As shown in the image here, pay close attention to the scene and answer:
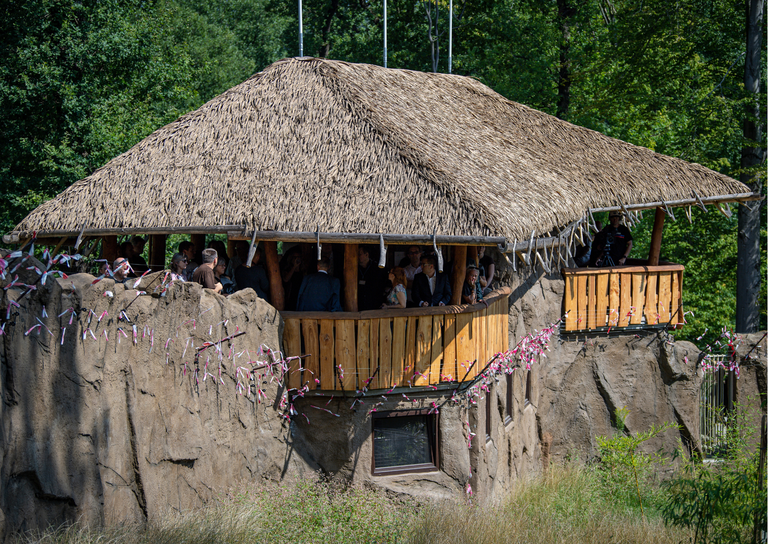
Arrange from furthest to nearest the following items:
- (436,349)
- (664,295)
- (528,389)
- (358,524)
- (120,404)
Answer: (664,295)
(528,389)
(436,349)
(358,524)
(120,404)

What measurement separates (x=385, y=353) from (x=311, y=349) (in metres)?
0.97

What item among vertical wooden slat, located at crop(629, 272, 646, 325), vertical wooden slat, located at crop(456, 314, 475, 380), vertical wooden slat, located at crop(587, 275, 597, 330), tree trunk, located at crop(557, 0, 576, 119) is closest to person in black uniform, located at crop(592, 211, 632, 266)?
vertical wooden slat, located at crop(629, 272, 646, 325)

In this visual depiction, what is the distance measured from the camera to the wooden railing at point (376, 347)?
409 inches

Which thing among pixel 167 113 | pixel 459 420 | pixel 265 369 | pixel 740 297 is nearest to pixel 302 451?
pixel 265 369

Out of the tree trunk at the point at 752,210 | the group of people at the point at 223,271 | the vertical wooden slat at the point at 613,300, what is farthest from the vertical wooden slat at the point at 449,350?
the tree trunk at the point at 752,210

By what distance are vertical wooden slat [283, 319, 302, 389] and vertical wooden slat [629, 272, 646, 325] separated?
748 centimetres

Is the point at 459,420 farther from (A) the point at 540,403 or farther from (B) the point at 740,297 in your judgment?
(B) the point at 740,297

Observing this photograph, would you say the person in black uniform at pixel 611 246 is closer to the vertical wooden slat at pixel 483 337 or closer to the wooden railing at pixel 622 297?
the wooden railing at pixel 622 297

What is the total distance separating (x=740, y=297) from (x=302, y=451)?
1392 centimetres

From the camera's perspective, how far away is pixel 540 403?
48.8 feet

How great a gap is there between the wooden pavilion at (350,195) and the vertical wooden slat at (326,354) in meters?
0.02

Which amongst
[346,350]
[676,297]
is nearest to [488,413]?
[346,350]

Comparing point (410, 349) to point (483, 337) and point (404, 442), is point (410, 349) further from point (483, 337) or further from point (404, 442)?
point (404, 442)

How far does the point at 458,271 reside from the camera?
428 inches
